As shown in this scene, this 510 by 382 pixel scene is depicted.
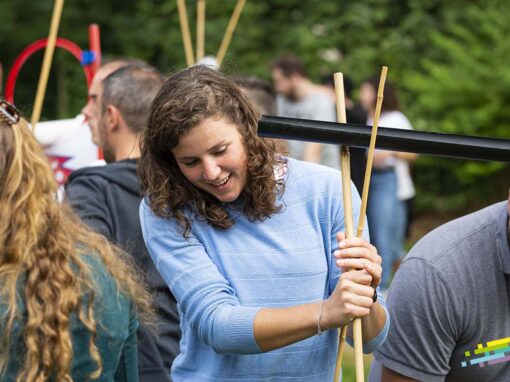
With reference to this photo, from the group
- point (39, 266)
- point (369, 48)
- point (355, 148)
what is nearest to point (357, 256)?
point (39, 266)

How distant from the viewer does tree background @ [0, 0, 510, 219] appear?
10.7m

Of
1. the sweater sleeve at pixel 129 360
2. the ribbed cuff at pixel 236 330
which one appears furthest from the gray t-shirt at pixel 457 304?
the sweater sleeve at pixel 129 360

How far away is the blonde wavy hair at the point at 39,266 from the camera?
6.37 feet

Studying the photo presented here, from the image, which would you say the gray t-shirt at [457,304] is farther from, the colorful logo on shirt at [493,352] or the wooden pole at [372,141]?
the wooden pole at [372,141]

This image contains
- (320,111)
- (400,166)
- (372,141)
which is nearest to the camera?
(372,141)

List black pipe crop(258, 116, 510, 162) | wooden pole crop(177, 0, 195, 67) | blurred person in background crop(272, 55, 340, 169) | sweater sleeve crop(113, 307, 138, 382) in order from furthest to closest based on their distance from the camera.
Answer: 1. blurred person in background crop(272, 55, 340, 169)
2. wooden pole crop(177, 0, 195, 67)
3. sweater sleeve crop(113, 307, 138, 382)
4. black pipe crop(258, 116, 510, 162)

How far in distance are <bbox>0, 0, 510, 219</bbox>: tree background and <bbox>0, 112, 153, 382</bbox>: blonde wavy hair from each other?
8621mm

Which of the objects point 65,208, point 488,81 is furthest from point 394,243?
point 65,208

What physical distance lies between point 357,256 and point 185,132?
0.53 metres

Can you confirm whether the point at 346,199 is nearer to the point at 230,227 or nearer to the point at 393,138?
the point at 393,138

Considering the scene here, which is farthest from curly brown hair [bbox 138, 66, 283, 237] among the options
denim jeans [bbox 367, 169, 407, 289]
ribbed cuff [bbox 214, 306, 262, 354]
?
denim jeans [bbox 367, 169, 407, 289]

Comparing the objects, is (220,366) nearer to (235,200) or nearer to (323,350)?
(323,350)

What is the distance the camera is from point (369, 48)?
1201cm

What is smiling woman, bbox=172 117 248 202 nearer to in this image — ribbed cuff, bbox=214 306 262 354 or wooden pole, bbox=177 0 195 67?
ribbed cuff, bbox=214 306 262 354
